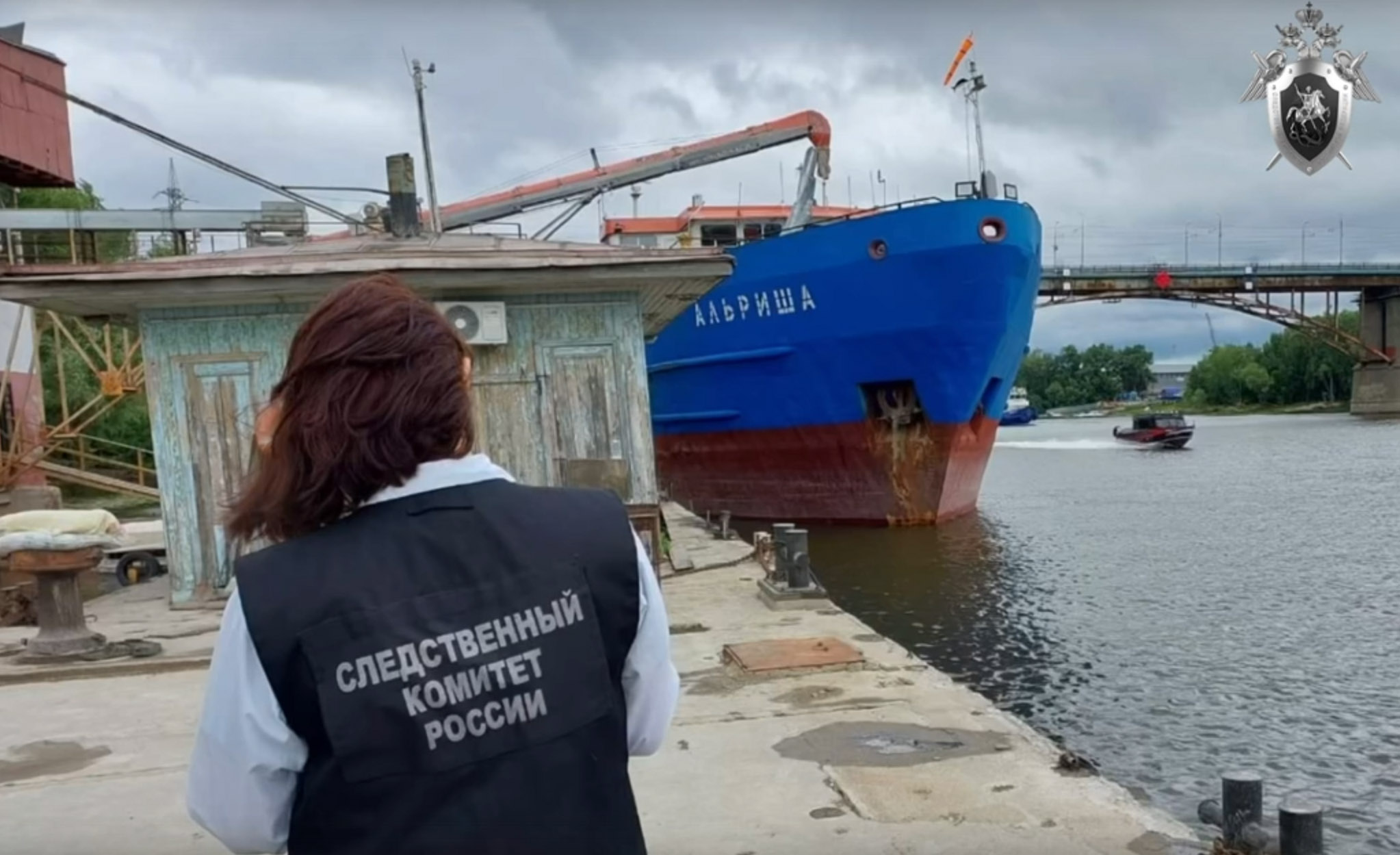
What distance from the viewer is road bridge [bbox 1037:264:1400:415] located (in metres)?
37.5

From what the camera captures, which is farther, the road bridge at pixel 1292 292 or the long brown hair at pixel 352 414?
the road bridge at pixel 1292 292

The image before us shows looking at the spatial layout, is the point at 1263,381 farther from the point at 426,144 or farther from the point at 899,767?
the point at 899,767

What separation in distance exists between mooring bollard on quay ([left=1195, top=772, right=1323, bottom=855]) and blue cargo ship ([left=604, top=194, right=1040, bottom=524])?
12400 millimetres

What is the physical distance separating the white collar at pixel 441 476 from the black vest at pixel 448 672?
0.01 metres

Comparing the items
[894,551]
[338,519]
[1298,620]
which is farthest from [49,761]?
[894,551]

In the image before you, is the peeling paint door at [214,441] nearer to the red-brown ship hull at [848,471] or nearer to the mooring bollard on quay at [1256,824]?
the mooring bollard on quay at [1256,824]

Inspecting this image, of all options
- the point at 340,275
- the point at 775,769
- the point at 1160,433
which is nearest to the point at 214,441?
the point at 340,275

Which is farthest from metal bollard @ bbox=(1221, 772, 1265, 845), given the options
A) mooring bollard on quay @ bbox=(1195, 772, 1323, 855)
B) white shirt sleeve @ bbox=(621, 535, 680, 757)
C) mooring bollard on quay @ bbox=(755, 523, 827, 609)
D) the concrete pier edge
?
mooring bollard on quay @ bbox=(755, 523, 827, 609)

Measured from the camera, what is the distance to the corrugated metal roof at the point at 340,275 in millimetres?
7934

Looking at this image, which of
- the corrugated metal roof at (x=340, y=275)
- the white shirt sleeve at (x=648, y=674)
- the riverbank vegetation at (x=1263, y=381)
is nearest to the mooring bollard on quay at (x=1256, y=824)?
the white shirt sleeve at (x=648, y=674)

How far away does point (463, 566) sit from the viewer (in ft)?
4.57

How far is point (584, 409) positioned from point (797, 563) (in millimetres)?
2321

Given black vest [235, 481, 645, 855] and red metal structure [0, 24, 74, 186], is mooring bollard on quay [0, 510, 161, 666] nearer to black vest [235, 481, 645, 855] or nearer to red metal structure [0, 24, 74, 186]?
black vest [235, 481, 645, 855]

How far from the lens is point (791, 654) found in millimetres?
6047
